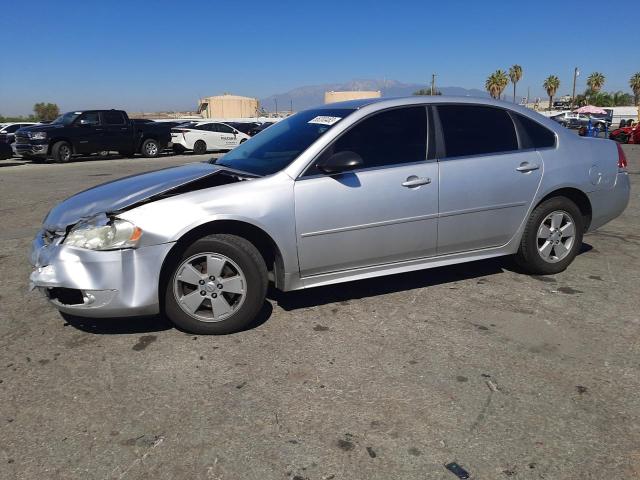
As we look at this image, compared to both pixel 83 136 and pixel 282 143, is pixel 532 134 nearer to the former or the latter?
pixel 282 143

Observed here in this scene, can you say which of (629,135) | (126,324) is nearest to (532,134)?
(126,324)

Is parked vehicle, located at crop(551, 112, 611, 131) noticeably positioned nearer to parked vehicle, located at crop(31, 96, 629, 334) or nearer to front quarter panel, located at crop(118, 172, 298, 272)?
parked vehicle, located at crop(31, 96, 629, 334)

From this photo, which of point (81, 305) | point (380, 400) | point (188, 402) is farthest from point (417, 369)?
point (81, 305)

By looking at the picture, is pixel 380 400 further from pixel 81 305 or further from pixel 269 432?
pixel 81 305

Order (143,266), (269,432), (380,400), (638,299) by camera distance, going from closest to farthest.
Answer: (269,432) < (380,400) < (143,266) < (638,299)

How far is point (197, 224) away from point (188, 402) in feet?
3.66

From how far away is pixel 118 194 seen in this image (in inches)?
147

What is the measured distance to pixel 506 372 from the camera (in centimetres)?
306

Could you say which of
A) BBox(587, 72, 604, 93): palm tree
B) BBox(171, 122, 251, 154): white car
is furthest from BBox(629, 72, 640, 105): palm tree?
BBox(171, 122, 251, 154): white car

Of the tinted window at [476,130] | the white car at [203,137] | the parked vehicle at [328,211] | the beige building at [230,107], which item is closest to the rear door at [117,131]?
the white car at [203,137]

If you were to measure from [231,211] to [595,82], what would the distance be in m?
96.8

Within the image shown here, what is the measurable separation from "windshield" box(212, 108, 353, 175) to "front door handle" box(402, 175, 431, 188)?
67 centimetres

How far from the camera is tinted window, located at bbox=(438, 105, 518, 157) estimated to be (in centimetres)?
422

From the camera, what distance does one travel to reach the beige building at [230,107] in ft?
239
